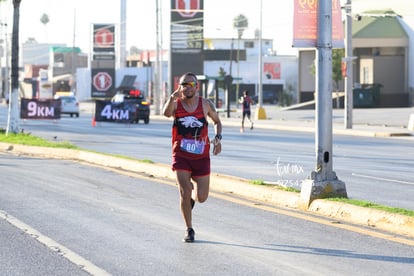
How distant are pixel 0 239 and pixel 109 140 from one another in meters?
24.3

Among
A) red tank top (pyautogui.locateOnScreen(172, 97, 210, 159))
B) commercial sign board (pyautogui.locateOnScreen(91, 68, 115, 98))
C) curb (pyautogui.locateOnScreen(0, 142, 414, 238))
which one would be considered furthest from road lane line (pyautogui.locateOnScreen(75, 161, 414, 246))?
commercial sign board (pyautogui.locateOnScreen(91, 68, 115, 98))

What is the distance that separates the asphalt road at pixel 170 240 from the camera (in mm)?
9555

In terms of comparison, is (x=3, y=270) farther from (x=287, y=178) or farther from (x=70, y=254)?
(x=287, y=178)

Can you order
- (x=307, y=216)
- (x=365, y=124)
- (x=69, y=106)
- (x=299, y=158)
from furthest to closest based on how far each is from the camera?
(x=69, y=106), (x=365, y=124), (x=299, y=158), (x=307, y=216)

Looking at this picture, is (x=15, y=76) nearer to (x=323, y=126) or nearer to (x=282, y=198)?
(x=282, y=198)

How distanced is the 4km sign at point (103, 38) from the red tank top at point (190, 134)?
105 metres

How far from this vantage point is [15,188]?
1730 centimetres

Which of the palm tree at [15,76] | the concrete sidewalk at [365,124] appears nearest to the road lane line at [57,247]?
the palm tree at [15,76]

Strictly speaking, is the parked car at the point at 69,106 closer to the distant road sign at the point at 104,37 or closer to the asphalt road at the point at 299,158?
the asphalt road at the point at 299,158

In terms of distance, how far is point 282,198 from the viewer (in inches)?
578

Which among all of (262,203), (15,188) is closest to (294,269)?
(262,203)

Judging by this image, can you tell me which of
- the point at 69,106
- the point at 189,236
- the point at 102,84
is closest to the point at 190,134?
the point at 189,236

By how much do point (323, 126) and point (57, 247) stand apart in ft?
15.9

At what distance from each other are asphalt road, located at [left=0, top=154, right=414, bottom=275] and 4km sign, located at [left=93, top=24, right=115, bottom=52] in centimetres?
10014
